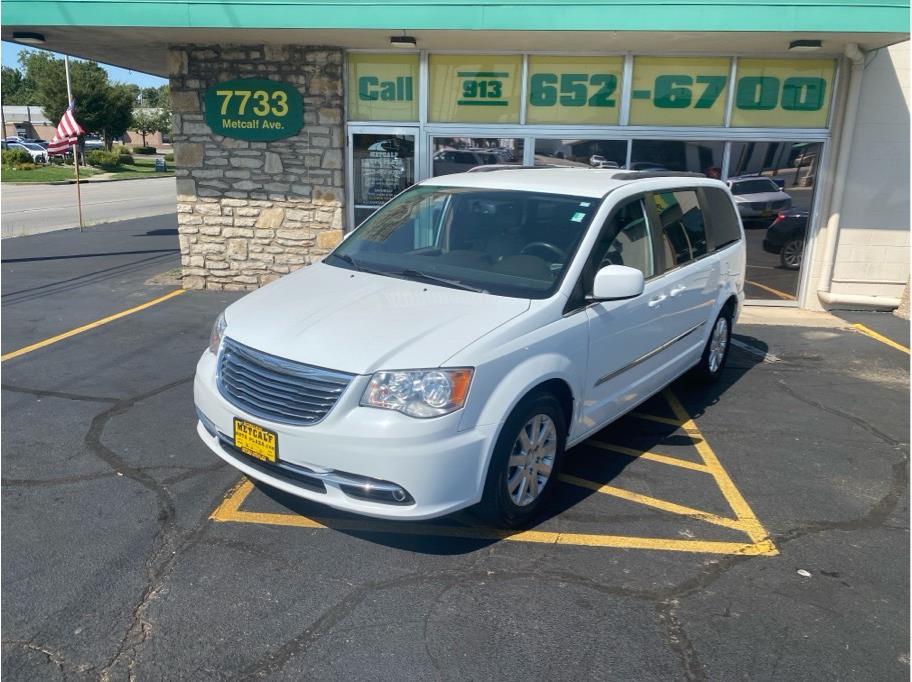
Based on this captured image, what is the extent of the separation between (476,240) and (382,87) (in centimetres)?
584

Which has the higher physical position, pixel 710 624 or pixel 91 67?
→ pixel 91 67

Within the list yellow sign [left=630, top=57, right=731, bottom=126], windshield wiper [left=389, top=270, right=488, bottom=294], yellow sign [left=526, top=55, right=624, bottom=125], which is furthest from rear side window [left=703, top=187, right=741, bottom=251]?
yellow sign [left=526, top=55, right=624, bottom=125]

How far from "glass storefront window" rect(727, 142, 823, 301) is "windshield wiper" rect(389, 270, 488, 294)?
6.59 meters

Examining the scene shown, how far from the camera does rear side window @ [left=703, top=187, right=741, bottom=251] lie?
6094 mm

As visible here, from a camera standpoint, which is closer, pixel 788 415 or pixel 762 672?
pixel 762 672

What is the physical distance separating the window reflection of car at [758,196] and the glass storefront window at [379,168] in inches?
171

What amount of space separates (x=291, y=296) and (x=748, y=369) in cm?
493

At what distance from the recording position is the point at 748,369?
287 inches

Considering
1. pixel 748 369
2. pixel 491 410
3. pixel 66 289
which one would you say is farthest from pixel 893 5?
pixel 66 289

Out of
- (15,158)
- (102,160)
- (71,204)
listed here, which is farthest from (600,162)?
(102,160)

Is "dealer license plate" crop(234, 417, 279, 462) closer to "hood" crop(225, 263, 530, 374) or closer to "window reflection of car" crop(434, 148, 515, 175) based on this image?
"hood" crop(225, 263, 530, 374)

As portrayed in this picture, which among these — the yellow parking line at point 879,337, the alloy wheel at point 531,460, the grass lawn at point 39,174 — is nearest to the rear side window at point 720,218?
the alloy wheel at point 531,460

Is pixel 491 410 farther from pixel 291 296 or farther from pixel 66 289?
pixel 66 289

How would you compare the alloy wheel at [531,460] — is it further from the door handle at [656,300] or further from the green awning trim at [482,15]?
the green awning trim at [482,15]
